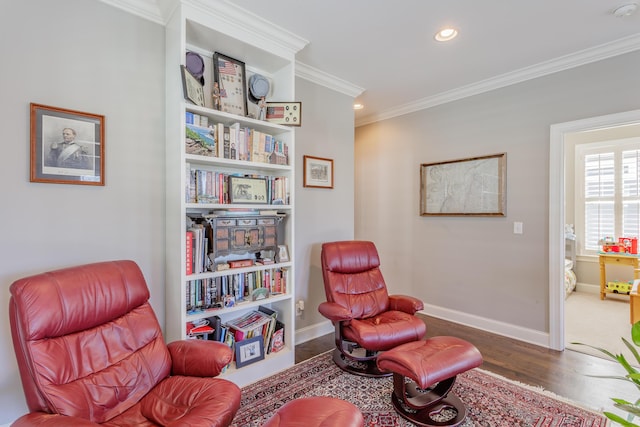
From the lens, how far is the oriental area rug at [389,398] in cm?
190

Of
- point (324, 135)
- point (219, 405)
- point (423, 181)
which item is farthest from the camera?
point (423, 181)

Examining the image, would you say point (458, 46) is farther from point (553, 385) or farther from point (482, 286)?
point (553, 385)

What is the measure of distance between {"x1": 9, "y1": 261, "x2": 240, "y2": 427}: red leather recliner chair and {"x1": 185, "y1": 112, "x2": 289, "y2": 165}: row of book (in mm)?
903

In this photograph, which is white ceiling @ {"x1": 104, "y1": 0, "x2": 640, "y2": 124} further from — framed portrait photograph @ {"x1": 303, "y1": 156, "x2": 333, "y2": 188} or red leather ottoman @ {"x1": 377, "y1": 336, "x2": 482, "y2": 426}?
red leather ottoman @ {"x1": 377, "y1": 336, "x2": 482, "y2": 426}

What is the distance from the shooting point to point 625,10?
211 centimetres

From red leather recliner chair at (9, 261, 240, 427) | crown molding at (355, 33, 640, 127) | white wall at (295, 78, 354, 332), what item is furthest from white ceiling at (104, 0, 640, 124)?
red leather recliner chair at (9, 261, 240, 427)

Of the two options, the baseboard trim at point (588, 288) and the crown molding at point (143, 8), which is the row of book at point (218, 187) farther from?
the baseboard trim at point (588, 288)

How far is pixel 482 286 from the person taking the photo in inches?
134

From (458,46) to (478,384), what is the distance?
2678mm

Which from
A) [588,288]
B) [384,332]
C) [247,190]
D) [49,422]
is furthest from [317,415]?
[588,288]

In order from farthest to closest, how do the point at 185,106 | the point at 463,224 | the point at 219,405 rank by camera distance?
the point at 463,224 < the point at 185,106 < the point at 219,405

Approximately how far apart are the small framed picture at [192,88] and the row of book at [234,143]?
0.12 metres

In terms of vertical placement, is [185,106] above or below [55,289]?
above

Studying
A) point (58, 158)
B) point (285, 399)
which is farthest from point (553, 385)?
point (58, 158)
